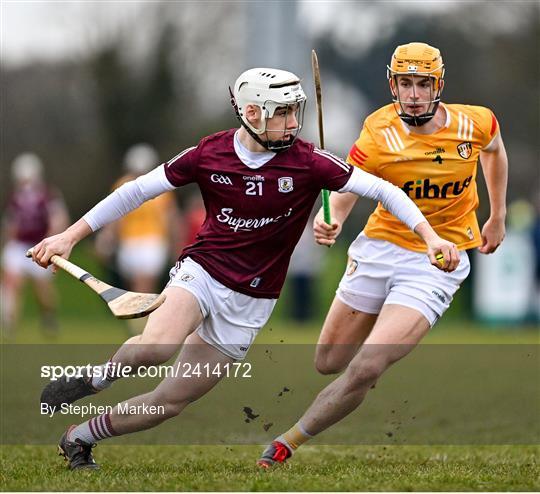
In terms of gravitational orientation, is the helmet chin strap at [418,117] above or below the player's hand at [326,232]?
above

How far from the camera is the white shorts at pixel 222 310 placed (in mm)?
6375

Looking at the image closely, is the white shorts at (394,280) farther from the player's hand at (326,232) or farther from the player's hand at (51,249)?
the player's hand at (51,249)

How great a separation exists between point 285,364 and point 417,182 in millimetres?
5821

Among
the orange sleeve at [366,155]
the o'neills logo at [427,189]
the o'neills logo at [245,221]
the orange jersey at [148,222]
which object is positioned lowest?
the orange jersey at [148,222]

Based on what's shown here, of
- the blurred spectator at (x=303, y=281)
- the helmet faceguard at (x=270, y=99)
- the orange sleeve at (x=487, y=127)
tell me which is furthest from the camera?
the blurred spectator at (x=303, y=281)

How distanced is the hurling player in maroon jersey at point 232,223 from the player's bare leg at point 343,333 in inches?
27.7

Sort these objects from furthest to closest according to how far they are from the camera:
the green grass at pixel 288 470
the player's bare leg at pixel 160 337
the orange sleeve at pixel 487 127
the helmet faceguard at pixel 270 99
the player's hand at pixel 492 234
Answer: the player's hand at pixel 492 234 → the orange sleeve at pixel 487 127 → the helmet faceguard at pixel 270 99 → the player's bare leg at pixel 160 337 → the green grass at pixel 288 470

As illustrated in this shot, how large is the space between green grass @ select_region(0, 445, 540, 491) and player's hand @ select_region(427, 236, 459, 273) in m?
1.09

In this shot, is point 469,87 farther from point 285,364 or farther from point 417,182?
point 417,182

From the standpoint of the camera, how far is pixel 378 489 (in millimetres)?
5867

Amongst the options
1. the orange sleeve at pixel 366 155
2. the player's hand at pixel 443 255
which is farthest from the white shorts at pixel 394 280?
the player's hand at pixel 443 255

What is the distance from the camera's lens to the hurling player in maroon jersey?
6.29 metres

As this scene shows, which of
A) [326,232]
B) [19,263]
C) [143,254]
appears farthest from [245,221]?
[19,263]

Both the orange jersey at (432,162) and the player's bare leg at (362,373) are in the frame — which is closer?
the player's bare leg at (362,373)
